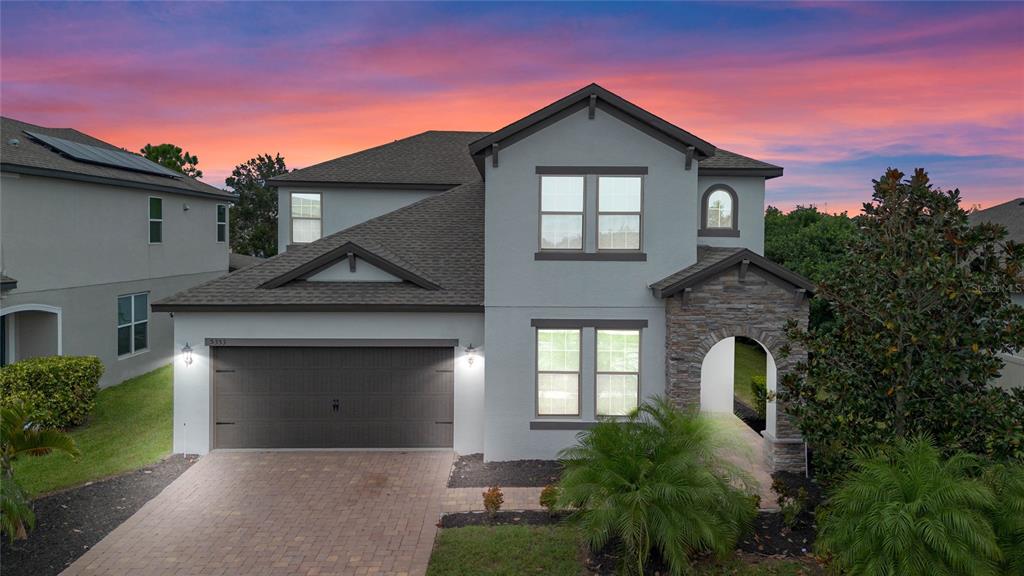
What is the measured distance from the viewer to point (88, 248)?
58.6ft

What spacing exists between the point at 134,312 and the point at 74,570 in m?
14.2

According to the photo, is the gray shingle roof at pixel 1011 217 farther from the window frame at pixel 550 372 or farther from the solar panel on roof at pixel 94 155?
the solar panel on roof at pixel 94 155

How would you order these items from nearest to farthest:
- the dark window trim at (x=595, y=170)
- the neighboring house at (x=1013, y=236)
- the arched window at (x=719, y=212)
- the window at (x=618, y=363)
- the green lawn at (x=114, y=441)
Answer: the neighboring house at (x=1013, y=236), the green lawn at (x=114, y=441), the dark window trim at (x=595, y=170), the window at (x=618, y=363), the arched window at (x=719, y=212)

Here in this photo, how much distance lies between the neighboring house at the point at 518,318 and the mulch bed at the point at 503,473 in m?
0.30

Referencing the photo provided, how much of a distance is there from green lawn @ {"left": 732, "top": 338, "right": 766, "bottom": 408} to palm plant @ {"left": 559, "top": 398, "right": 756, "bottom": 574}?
9088mm

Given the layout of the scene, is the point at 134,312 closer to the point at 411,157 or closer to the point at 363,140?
the point at 411,157

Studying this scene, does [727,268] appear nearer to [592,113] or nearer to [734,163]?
[592,113]

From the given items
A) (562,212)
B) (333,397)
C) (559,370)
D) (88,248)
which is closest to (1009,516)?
(559,370)

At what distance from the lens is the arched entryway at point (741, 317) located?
11266mm

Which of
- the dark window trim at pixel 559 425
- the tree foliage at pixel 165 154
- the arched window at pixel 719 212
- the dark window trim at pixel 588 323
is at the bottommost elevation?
the dark window trim at pixel 559 425

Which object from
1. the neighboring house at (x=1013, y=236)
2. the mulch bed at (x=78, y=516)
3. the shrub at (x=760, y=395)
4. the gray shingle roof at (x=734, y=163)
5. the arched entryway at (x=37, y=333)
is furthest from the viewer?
the arched entryway at (x=37, y=333)

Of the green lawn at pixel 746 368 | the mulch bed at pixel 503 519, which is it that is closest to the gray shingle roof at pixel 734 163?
the green lawn at pixel 746 368

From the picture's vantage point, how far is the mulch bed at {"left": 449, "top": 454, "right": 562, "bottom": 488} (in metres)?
11.1

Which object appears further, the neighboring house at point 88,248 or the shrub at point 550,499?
the neighboring house at point 88,248
